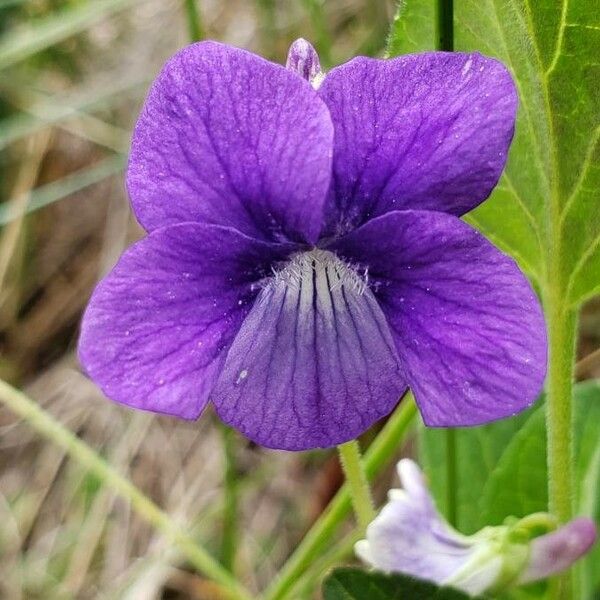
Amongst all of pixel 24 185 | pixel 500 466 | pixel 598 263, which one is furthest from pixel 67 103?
pixel 598 263

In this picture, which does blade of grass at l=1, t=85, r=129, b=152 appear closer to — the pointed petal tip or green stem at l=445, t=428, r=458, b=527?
green stem at l=445, t=428, r=458, b=527

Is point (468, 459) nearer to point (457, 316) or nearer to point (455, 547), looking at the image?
point (455, 547)

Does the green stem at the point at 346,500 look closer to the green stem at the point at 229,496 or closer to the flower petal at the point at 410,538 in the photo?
the green stem at the point at 229,496

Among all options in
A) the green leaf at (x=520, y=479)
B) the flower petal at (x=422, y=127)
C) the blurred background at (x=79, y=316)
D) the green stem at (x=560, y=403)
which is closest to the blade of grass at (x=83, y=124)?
the blurred background at (x=79, y=316)

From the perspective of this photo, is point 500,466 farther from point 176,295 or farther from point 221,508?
point 221,508

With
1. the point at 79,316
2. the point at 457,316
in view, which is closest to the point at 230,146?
the point at 457,316

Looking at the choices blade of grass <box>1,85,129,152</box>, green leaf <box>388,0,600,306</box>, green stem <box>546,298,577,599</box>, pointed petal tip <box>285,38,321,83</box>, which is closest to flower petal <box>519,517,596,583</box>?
green stem <box>546,298,577,599</box>
